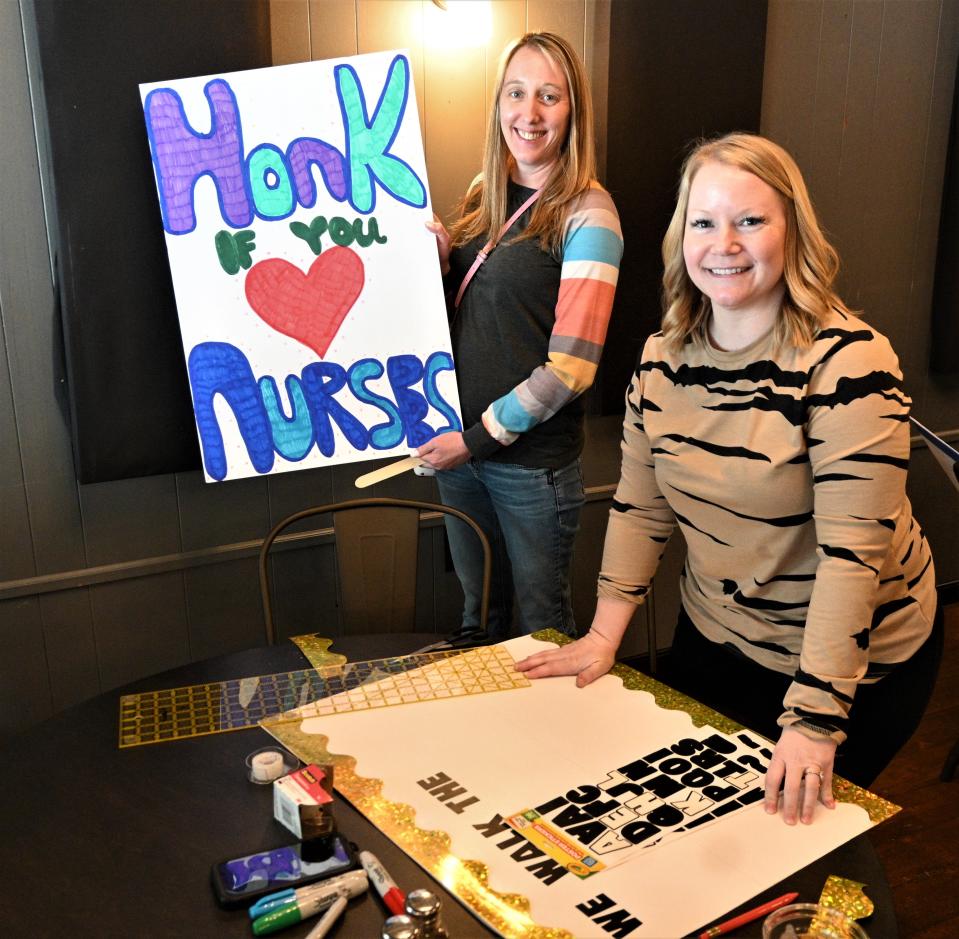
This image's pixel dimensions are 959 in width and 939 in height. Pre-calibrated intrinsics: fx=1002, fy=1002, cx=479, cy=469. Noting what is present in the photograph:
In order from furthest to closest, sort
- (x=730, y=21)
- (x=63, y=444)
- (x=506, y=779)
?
(x=730, y=21) → (x=63, y=444) → (x=506, y=779)

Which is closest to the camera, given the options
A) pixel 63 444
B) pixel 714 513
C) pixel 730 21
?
pixel 714 513

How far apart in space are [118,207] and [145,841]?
152cm

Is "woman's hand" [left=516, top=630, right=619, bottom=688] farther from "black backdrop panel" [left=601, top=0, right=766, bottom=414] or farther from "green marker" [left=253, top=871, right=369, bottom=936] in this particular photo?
"black backdrop panel" [left=601, top=0, right=766, bottom=414]

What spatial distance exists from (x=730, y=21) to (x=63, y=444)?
2.18 metres

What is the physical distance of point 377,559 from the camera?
229cm

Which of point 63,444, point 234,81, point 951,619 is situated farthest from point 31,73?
point 951,619

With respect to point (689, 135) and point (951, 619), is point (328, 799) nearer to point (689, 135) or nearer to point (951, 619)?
point (689, 135)

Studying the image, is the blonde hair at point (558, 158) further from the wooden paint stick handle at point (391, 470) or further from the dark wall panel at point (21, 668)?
the dark wall panel at point (21, 668)

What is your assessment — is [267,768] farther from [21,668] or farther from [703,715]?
[21,668]

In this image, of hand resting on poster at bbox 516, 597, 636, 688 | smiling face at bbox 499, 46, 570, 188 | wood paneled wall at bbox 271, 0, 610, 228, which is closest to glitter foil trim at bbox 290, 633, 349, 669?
hand resting on poster at bbox 516, 597, 636, 688

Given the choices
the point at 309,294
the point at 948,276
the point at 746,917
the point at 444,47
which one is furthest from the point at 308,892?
the point at 948,276

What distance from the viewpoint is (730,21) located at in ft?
9.53

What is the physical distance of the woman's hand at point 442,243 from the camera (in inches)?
92.5

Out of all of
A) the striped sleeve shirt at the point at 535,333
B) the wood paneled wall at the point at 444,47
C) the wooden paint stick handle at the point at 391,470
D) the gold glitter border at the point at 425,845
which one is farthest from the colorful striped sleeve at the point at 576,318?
the gold glitter border at the point at 425,845
